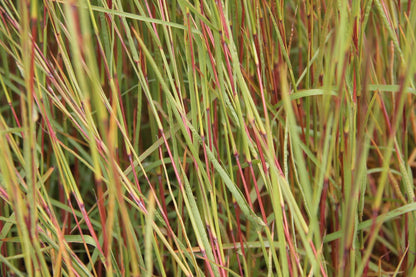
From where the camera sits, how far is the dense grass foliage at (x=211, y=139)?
39 centimetres

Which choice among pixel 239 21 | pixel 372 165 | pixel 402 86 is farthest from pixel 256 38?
pixel 372 165

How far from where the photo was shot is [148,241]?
326 mm

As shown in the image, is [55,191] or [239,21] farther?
[55,191]

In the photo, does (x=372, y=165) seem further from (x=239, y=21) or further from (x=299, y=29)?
(x=239, y=21)

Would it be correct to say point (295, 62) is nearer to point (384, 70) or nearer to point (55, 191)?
point (384, 70)

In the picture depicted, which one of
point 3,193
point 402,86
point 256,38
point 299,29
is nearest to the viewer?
point 402,86

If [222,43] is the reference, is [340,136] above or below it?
below

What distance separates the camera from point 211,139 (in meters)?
0.58

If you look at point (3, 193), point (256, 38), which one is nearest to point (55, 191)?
point (3, 193)

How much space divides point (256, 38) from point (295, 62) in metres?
0.38

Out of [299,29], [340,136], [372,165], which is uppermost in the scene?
[299,29]

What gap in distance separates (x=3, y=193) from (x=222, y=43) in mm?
289

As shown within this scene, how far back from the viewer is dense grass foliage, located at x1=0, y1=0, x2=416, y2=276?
1.28 feet

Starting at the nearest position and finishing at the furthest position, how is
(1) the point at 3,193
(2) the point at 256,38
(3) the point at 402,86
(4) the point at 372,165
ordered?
1. (3) the point at 402,86
2. (1) the point at 3,193
3. (2) the point at 256,38
4. (4) the point at 372,165
